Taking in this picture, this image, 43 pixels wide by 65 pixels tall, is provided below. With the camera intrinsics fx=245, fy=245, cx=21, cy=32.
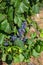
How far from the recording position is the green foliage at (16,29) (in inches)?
55.0

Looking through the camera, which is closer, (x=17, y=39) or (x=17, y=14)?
(x=17, y=14)

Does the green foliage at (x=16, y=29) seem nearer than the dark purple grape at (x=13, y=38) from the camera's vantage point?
Yes

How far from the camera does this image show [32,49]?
1.65 m

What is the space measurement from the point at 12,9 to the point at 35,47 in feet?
1.14

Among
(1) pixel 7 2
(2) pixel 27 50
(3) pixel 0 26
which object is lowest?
(2) pixel 27 50

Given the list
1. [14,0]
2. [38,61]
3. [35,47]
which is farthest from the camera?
[38,61]

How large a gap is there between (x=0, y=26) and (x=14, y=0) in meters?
0.18

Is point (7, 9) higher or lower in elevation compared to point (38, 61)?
higher

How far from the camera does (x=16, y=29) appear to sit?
164 centimetres

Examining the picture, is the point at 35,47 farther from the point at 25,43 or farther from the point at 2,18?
the point at 2,18

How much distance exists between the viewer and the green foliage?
1396 mm

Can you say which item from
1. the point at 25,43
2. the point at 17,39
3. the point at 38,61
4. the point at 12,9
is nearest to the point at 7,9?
the point at 12,9

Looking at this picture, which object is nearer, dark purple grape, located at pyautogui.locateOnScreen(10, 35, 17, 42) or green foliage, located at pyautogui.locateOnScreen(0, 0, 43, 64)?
green foliage, located at pyautogui.locateOnScreen(0, 0, 43, 64)

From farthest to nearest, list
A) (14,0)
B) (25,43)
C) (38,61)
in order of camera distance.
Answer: (38,61), (25,43), (14,0)
